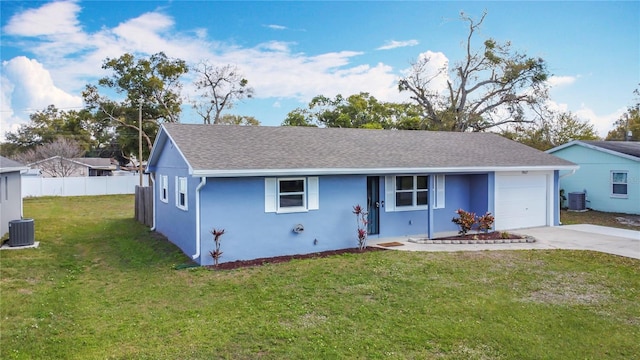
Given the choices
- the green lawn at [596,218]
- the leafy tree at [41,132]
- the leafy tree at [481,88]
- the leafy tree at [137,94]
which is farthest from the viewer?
the leafy tree at [41,132]

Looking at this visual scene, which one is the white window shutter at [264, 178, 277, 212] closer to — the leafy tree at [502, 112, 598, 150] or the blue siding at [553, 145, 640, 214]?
the blue siding at [553, 145, 640, 214]

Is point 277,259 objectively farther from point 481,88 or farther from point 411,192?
point 481,88

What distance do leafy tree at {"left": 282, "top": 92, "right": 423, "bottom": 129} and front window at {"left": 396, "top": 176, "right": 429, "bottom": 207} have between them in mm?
23495

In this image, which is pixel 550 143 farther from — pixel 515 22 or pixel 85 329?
pixel 85 329

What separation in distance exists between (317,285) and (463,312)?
271cm

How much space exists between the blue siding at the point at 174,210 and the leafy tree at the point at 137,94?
66.6ft

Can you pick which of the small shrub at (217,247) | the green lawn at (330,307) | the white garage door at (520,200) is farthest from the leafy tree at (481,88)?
the small shrub at (217,247)

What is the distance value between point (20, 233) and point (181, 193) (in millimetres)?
4837

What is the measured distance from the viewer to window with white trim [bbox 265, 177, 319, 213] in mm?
10289

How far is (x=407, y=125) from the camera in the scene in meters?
36.0

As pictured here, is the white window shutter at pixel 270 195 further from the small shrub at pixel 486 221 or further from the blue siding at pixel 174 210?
the small shrub at pixel 486 221

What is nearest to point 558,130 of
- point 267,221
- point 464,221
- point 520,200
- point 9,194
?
point 520,200

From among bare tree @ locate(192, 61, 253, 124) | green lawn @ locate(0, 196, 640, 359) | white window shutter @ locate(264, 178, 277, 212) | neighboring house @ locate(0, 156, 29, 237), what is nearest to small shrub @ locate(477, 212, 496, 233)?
green lawn @ locate(0, 196, 640, 359)

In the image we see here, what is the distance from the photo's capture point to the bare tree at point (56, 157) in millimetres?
37531
